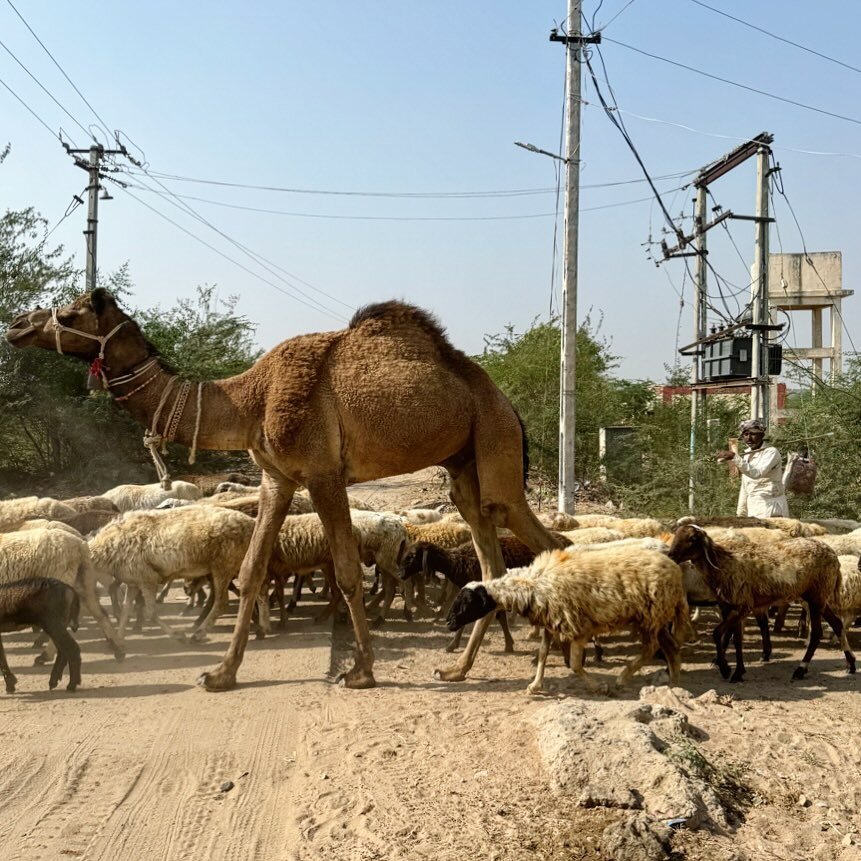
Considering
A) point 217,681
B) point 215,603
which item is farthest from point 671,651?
point 215,603

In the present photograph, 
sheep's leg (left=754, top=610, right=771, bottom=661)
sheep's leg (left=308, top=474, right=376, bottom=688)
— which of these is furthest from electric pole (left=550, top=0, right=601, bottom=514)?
sheep's leg (left=308, top=474, right=376, bottom=688)

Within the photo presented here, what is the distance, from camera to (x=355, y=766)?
504cm

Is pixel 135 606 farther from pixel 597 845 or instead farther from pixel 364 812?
pixel 597 845

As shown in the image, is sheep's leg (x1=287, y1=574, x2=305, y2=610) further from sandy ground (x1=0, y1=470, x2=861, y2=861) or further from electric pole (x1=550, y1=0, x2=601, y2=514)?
electric pole (x1=550, y1=0, x2=601, y2=514)

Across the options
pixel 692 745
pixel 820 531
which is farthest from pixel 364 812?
pixel 820 531

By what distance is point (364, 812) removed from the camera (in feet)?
14.5

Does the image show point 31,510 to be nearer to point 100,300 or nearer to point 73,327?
point 73,327

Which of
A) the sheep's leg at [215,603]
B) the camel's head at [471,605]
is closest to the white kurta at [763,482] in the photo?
the camel's head at [471,605]

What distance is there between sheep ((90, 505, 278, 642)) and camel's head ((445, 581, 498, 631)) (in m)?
3.34

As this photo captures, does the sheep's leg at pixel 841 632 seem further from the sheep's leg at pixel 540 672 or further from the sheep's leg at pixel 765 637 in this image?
the sheep's leg at pixel 540 672

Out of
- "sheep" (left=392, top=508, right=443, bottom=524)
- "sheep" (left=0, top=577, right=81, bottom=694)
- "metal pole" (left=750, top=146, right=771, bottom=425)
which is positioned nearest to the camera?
"sheep" (left=0, top=577, right=81, bottom=694)

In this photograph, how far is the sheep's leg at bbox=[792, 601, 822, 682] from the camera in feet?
24.5

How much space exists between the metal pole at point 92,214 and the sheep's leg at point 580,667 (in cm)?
1914

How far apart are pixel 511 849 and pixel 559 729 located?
114 centimetres
